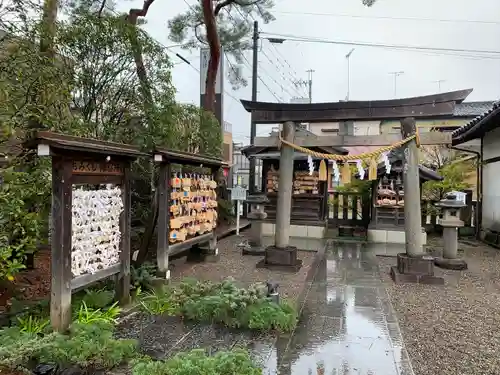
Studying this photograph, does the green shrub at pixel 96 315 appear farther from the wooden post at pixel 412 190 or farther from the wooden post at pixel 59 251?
the wooden post at pixel 412 190

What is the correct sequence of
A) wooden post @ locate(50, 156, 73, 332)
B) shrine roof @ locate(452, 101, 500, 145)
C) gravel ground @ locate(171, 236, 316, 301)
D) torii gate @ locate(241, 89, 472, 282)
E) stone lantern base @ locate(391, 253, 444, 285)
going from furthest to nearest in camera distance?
shrine roof @ locate(452, 101, 500, 145) < torii gate @ locate(241, 89, 472, 282) < stone lantern base @ locate(391, 253, 444, 285) < gravel ground @ locate(171, 236, 316, 301) < wooden post @ locate(50, 156, 73, 332)

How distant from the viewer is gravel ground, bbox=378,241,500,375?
13.6ft

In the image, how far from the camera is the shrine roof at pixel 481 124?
33.6 ft

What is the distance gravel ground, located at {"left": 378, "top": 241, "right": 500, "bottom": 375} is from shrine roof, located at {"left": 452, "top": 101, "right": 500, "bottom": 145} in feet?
12.9

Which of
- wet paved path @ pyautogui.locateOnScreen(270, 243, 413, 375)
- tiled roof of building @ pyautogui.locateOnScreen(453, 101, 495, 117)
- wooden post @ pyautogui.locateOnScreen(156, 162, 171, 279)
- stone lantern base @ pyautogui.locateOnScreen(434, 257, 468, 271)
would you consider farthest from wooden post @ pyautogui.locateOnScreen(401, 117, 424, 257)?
tiled roof of building @ pyautogui.locateOnScreen(453, 101, 495, 117)

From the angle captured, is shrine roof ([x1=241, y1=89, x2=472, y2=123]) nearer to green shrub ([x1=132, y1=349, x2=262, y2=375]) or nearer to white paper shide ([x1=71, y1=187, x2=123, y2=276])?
white paper shide ([x1=71, y1=187, x2=123, y2=276])

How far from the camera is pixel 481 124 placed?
11406mm

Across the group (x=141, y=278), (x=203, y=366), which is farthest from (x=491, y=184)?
(x=203, y=366)

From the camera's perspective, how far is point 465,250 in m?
11.5

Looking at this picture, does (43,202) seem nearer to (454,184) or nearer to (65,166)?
(65,166)

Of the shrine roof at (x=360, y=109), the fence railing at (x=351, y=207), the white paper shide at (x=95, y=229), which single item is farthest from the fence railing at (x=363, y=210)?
the white paper shide at (x=95, y=229)

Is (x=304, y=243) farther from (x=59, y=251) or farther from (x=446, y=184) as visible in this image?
(x=59, y=251)

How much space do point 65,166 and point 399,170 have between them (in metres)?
10.9

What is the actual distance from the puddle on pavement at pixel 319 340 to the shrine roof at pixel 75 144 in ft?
7.06
